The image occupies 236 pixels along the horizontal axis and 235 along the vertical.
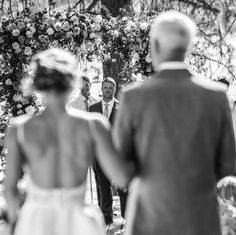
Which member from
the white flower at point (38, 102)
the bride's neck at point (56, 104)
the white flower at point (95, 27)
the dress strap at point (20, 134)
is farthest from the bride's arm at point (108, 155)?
the white flower at point (95, 27)

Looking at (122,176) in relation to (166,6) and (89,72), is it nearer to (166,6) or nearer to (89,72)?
(89,72)

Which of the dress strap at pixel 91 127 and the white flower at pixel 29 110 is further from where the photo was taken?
the white flower at pixel 29 110

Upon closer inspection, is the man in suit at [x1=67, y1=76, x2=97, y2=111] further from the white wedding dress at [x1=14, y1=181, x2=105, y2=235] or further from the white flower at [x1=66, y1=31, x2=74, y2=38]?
the white wedding dress at [x1=14, y1=181, x2=105, y2=235]

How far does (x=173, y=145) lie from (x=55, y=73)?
2.16 feet

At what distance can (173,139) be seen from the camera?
9.91 ft

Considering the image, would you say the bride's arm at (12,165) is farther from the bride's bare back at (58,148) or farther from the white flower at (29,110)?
the white flower at (29,110)

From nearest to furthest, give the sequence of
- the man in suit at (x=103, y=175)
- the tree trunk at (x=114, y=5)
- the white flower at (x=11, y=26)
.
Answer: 1. the man in suit at (x=103, y=175)
2. the white flower at (x=11, y=26)
3. the tree trunk at (x=114, y=5)

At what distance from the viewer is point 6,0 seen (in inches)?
471

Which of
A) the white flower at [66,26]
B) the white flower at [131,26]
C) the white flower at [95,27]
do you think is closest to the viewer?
the white flower at [66,26]

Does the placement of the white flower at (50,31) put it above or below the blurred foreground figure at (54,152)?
below

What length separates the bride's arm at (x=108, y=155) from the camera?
2986mm

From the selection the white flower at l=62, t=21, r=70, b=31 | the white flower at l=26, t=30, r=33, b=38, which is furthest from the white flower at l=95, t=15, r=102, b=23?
the white flower at l=26, t=30, r=33, b=38

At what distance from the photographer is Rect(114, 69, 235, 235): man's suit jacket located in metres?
3.02

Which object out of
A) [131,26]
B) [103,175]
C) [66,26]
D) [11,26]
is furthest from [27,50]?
[103,175]
